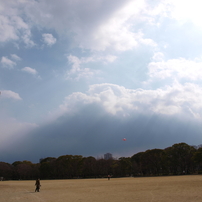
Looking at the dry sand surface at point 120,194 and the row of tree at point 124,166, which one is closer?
the dry sand surface at point 120,194

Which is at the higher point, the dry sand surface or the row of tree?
the row of tree

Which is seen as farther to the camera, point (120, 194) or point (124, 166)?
point (124, 166)

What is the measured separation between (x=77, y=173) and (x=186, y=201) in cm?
9251

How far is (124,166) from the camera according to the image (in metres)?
97.4

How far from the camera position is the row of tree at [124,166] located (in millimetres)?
81500

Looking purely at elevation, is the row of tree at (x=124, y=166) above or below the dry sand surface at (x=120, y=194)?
above

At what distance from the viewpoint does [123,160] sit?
324 feet

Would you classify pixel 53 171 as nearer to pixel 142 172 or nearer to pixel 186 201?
pixel 142 172

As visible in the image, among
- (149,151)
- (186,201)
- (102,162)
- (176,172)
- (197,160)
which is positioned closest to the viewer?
(186,201)

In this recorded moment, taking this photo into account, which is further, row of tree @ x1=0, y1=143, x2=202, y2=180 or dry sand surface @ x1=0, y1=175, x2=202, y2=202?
row of tree @ x1=0, y1=143, x2=202, y2=180

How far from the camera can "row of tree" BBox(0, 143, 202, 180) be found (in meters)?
81.5

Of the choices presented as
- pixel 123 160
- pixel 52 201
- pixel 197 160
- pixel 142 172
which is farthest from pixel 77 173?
pixel 52 201

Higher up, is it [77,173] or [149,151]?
[149,151]

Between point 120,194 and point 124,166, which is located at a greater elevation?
point 124,166
